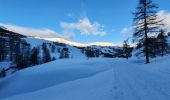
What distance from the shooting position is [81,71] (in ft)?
74.8

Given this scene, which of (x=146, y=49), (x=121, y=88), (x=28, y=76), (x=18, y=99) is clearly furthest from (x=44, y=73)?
(x=146, y=49)

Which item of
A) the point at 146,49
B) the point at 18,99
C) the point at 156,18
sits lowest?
the point at 18,99

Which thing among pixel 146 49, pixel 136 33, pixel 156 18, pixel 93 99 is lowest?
pixel 93 99

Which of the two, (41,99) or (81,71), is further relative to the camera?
(81,71)

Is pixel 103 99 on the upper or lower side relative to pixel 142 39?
lower

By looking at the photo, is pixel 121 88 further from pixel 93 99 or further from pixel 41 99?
pixel 41 99

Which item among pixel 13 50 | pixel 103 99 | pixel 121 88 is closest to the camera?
pixel 103 99

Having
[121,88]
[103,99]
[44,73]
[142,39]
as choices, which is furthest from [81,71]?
[142,39]

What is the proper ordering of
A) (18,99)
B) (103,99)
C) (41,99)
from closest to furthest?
1. (103,99)
2. (41,99)
3. (18,99)

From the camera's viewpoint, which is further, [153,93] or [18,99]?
[18,99]

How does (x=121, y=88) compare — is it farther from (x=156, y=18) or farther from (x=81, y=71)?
(x=156, y=18)

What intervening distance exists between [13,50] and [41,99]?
110 metres

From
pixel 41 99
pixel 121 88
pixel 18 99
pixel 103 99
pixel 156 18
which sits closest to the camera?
pixel 103 99

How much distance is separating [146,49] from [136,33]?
301cm
